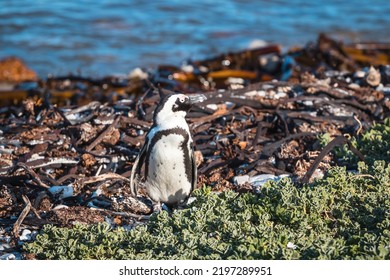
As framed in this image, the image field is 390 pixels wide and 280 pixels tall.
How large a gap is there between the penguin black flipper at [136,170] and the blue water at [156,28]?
7.35 m

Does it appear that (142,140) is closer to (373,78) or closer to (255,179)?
(255,179)

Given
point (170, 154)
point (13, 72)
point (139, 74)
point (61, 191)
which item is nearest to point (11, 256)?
point (61, 191)

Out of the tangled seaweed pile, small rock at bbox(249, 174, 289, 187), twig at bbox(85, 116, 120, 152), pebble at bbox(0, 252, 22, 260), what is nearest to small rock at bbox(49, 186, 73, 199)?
the tangled seaweed pile

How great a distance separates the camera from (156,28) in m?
14.9

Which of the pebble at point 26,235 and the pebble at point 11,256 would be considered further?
the pebble at point 26,235

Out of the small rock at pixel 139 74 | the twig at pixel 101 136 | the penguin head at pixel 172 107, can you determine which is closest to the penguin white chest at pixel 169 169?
the penguin head at pixel 172 107

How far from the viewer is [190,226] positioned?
14.3ft

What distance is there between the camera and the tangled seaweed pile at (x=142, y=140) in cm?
507

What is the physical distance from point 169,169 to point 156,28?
403 inches

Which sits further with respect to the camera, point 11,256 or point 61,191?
point 61,191

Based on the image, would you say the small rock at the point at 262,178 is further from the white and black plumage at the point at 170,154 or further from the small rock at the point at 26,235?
the small rock at the point at 26,235

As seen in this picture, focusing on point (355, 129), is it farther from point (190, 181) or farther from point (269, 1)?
point (269, 1)

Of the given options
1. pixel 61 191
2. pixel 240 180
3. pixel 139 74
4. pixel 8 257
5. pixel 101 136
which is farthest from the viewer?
pixel 139 74
